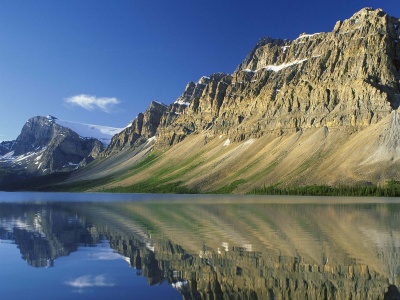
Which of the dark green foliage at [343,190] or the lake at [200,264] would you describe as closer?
the lake at [200,264]

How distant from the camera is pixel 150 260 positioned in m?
28.3

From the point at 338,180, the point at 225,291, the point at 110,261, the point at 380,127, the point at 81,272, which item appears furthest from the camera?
the point at 380,127

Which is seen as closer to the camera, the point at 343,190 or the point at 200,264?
the point at 200,264

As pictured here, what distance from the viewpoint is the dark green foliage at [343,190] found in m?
150

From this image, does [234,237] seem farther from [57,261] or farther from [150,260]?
[57,261]

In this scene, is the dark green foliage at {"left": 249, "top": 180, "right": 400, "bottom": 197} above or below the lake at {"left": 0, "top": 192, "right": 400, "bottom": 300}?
above

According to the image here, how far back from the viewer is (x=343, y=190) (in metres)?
160

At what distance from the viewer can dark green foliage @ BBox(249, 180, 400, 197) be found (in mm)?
150150

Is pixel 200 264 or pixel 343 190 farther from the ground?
pixel 343 190

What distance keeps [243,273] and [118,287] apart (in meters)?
7.02

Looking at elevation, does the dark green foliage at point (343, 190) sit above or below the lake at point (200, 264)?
above

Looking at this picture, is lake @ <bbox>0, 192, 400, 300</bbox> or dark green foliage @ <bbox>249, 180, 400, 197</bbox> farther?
dark green foliage @ <bbox>249, 180, 400, 197</bbox>

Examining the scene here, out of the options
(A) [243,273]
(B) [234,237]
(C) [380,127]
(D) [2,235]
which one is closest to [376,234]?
(B) [234,237]

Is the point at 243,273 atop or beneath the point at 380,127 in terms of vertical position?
beneath
